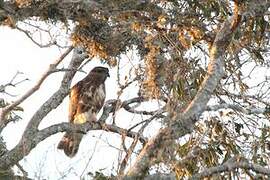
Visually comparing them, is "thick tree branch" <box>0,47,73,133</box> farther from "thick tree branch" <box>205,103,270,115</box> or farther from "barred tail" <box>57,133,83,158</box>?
"thick tree branch" <box>205,103,270,115</box>

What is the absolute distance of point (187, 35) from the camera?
5102 millimetres

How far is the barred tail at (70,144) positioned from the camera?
7.49 metres

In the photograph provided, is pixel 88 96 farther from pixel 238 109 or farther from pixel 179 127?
pixel 179 127

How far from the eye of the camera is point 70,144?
7566 millimetres

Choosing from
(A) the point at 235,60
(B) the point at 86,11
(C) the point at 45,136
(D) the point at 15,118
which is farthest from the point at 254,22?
(D) the point at 15,118

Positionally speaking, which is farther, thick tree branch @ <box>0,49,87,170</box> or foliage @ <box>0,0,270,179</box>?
thick tree branch @ <box>0,49,87,170</box>

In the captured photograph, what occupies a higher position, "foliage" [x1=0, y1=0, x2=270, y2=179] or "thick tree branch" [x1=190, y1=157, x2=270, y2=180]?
"foliage" [x1=0, y1=0, x2=270, y2=179]

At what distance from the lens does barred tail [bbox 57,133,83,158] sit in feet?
24.6

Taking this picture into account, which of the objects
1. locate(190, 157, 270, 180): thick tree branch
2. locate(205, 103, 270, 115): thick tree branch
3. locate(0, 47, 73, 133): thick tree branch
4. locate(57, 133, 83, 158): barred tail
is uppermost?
locate(0, 47, 73, 133): thick tree branch

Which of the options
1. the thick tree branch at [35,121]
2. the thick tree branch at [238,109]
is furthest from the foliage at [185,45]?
the thick tree branch at [35,121]

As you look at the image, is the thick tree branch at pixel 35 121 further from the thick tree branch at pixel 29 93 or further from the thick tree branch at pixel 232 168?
the thick tree branch at pixel 232 168

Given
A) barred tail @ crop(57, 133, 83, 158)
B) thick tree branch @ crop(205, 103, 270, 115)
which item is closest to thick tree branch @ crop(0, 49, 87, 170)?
barred tail @ crop(57, 133, 83, 158)

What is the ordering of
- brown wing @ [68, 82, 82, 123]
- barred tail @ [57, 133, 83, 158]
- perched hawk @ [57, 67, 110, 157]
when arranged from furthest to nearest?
brown wing @ [68, 82, 82, 123] → perched hawk @ [57, 67, 110, 157] → barred tail @ [57, 133, 83, 158]

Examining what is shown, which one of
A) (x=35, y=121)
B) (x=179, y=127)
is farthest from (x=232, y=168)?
(x=35, y=121)
